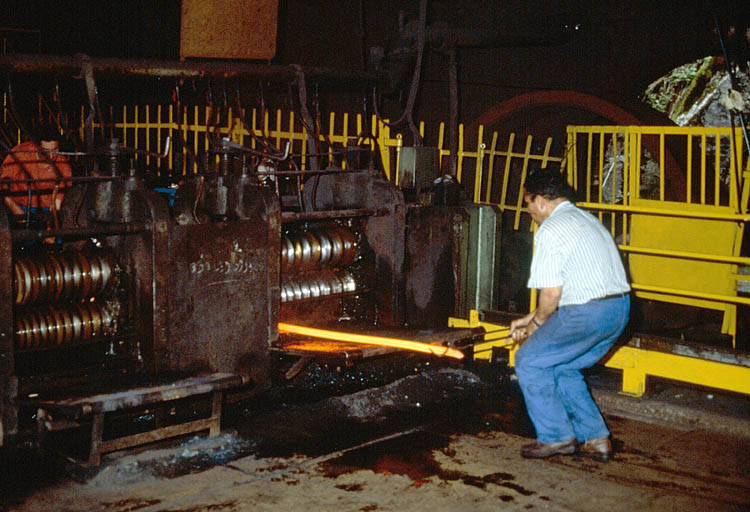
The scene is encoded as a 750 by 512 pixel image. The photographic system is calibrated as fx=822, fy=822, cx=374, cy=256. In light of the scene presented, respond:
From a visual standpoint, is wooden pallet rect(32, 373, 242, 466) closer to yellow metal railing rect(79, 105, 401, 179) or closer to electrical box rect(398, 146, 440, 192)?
yellow metal railing rect(79, 105, 401, 179)

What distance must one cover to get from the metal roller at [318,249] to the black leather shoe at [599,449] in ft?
10.0

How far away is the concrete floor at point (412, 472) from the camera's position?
507cm

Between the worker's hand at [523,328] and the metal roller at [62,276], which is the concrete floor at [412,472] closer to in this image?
the worker's hand at [523,328]

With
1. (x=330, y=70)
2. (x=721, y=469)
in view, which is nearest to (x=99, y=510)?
(x=721, y=469)

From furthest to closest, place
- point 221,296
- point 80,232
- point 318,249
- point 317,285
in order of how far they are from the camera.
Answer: point 317,285
point 318,249
point 221,296
point 80,232

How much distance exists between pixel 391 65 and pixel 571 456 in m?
5.25

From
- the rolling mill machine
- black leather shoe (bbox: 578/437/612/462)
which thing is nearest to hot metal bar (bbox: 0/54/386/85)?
the rolling mill machine

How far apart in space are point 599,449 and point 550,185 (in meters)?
1.92

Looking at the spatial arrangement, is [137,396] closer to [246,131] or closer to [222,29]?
[222,29]

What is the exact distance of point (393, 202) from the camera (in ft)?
26.5

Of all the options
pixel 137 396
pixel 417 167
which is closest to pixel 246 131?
pixel 417 167

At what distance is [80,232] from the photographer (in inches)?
235

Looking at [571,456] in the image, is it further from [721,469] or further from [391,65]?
[391,65]

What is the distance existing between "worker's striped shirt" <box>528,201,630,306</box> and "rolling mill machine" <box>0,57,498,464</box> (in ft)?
5.01
